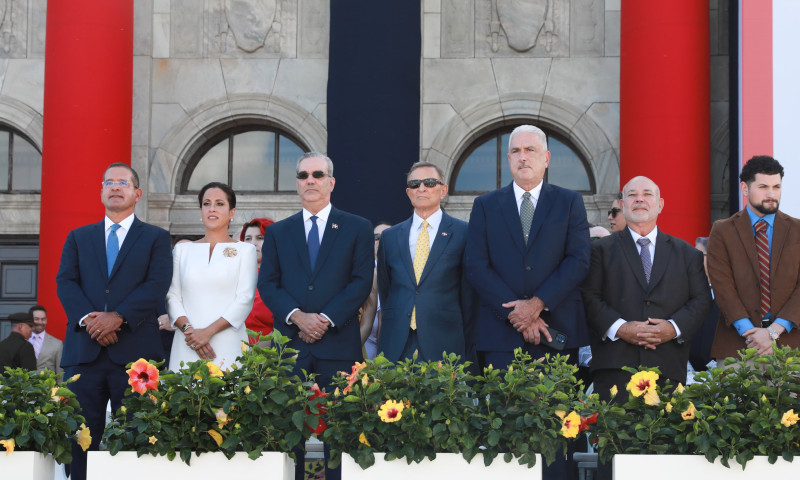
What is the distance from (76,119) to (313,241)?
18.3ft

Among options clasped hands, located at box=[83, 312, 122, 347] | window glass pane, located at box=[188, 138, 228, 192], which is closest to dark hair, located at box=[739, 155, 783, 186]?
clasped hands, located at box=[83, 312, 122, 347]

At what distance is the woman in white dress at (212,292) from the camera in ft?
20.0

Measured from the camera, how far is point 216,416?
4.20m

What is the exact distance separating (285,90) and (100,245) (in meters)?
6.13

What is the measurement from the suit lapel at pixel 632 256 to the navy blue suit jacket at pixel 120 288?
101 inches

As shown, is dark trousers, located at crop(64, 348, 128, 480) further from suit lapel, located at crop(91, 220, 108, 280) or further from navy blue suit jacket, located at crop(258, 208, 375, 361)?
navy blue suit jacket, located at crop(258, 208, 375, 361)

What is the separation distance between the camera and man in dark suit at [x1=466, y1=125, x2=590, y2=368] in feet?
18.2

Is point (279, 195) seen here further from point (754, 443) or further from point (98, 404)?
point (754, 443)

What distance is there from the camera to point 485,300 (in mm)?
5648

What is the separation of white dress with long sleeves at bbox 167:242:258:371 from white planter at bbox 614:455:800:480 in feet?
8.88

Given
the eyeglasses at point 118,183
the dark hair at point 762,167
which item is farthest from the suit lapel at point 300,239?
the dark hair at point 762,167

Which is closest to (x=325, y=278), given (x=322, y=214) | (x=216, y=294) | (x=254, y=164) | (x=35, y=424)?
(x=322, y=214)

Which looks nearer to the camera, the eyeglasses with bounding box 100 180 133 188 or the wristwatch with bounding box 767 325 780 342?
the wristwatch with bounding box 767 325 780 342

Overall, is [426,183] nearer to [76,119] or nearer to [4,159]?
[76,119]
